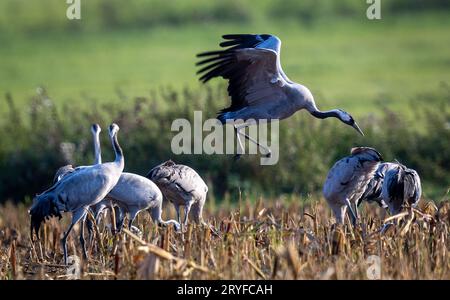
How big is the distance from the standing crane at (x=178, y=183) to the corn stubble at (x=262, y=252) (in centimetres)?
60

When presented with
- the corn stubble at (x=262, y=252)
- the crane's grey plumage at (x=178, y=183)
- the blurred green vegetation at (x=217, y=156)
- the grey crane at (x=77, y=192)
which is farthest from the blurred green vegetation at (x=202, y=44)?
the grey crane at (x=77, y=192)

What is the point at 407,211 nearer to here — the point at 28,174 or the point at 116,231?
the point at 116,231

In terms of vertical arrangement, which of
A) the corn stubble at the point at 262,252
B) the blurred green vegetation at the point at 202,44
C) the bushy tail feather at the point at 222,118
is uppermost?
the blurred green vegetation at the point at 202,44

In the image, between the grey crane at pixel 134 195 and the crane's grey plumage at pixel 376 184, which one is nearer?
the grey crane at pixel 134 195

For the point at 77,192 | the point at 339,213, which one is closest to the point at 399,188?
the point at 339,213

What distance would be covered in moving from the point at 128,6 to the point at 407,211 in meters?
22.6

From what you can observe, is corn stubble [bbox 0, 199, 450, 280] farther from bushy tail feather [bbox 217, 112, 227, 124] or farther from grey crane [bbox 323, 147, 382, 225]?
bushy tail feather [bbox 217, 112, 227, 124]

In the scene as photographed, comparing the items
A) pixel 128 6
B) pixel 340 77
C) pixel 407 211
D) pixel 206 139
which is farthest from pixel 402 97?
pixel 407 211

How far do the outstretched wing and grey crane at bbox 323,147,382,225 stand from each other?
1.25 m

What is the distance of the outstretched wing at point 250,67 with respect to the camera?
9.72 m

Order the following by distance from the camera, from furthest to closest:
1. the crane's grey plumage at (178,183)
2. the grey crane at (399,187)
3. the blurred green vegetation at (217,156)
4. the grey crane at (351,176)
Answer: the blurred green vegetation at (217,156), the crane's grey plumage at (178,183), the grey crane at (351,176), the grey crane at (399,187)

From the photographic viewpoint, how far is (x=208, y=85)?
16.1 meters

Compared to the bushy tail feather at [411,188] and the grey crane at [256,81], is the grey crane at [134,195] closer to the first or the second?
the grey crane at [256,81]

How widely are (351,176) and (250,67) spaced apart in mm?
1558
